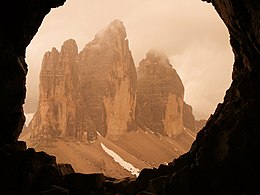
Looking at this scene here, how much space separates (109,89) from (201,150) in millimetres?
166648

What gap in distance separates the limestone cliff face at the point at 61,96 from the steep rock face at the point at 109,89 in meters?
12.4

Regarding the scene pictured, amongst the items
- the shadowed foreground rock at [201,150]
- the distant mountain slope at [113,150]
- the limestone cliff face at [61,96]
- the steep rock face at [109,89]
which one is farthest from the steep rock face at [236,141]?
the steep rock face at [109,89]

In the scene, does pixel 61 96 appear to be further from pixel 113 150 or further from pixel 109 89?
pixel 113 150

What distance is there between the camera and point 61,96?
163875mm

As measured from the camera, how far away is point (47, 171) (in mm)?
20297

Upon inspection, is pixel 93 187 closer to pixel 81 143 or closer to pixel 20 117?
pixel 20 117

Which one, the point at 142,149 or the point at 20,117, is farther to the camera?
the point at 142,149

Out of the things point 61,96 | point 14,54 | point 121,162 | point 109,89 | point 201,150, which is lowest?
point 121,162

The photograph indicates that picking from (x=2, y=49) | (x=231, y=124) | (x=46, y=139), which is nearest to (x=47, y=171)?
(x=2, y=49)

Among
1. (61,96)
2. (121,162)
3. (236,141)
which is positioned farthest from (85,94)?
(236,141)

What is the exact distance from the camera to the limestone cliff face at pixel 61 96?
520 feet

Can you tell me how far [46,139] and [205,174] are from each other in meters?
135

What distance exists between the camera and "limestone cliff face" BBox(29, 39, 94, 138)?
158 meters

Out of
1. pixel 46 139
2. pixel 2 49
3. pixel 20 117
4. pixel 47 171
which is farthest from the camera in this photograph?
pixel 46 139
